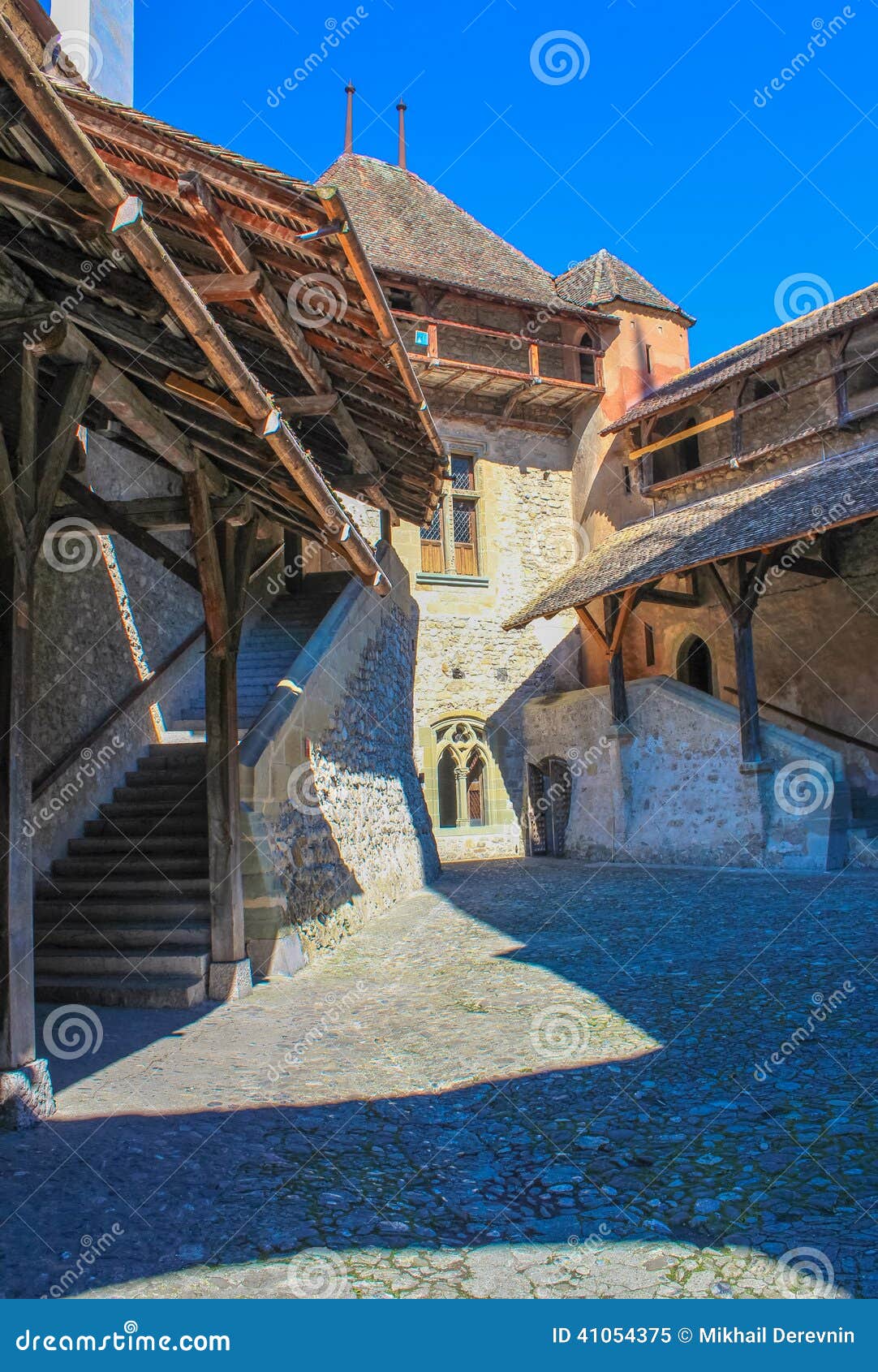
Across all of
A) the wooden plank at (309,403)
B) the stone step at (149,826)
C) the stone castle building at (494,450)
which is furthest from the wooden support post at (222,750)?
the stone castle building at (494,450)

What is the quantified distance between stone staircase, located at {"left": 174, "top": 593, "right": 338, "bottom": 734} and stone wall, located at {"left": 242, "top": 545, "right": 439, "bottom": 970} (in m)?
0.60

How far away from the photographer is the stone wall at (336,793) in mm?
6402

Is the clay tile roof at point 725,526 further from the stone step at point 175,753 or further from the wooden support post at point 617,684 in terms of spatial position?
the stone step at point 175,753

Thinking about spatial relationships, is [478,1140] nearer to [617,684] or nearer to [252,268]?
[252,268]

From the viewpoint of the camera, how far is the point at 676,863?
39.1 feet

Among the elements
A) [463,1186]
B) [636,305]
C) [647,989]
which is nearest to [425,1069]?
[463,1186]

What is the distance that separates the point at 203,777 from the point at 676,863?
6837mm

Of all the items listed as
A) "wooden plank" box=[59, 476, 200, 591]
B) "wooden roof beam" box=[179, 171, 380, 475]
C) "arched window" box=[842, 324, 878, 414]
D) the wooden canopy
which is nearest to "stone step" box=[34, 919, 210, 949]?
"wooden plank" box=[59, 476, 200, 591]

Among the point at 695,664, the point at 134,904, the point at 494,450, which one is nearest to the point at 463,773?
the point at 695,664

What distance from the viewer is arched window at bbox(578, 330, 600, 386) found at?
1681cm

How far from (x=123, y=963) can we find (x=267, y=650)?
A: 14.7 feet

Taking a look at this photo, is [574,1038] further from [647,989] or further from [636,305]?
[636,305]

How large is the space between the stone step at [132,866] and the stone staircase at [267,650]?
1.43 metres

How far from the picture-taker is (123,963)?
5645 millimetres
